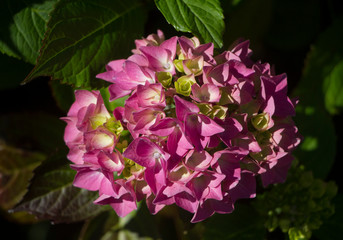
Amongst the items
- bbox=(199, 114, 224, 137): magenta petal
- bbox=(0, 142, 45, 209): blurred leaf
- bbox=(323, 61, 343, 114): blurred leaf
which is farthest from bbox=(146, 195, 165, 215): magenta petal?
bbox=(323, 61, 343, 114): blurred leaf

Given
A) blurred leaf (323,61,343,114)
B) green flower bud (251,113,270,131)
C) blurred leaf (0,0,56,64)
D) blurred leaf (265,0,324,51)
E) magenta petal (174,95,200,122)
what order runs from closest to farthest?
magenta petal (174,95,200,122) < green flower bud (251,113,270,131) < blurred leaf (0,0,56,64) < blurred leaf (323,61,343,114) < blurred leaf (265,0,324,51)

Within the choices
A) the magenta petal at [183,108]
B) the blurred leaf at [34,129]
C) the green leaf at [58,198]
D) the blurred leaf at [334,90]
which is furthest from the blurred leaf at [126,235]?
the blurred leaf at [334,90]

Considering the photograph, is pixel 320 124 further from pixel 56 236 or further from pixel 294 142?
pixel 56 236

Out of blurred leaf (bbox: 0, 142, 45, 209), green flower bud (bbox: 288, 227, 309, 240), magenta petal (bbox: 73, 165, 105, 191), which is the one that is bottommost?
green flower bud (bbox: 288, 227, 309, 240)

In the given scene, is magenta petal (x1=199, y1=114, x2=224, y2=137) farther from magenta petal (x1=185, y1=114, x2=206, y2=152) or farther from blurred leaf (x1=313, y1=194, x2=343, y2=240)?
blurred leaf (x1=313, y1=194, x2=343, y2=240)

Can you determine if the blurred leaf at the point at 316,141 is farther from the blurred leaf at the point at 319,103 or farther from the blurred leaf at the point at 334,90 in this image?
the blurred leaf at the point at 334,90

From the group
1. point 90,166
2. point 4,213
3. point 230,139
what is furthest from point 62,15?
point 4,213

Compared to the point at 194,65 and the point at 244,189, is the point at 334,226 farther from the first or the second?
the point at 194,65
